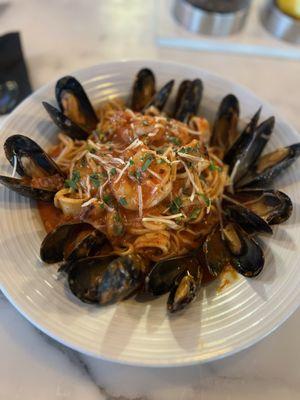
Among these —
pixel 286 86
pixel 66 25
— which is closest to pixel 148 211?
pixel 286 86

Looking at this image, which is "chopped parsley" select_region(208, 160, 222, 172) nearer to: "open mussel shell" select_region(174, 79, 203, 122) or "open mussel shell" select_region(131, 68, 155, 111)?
"open mussel shell" select_region(174, 79, 203, 122)

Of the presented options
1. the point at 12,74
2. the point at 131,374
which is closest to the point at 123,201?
the point at 131,374

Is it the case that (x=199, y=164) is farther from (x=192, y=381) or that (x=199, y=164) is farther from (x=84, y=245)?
(x=192, y=381)

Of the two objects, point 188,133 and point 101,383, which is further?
point 188,133

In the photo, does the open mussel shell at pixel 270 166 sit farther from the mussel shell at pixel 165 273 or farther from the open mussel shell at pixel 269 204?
the mussel shell at pixel 165 273

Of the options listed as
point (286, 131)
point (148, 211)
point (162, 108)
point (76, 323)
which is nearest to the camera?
point (76, 323)

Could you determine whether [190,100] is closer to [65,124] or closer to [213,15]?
[65,124]
